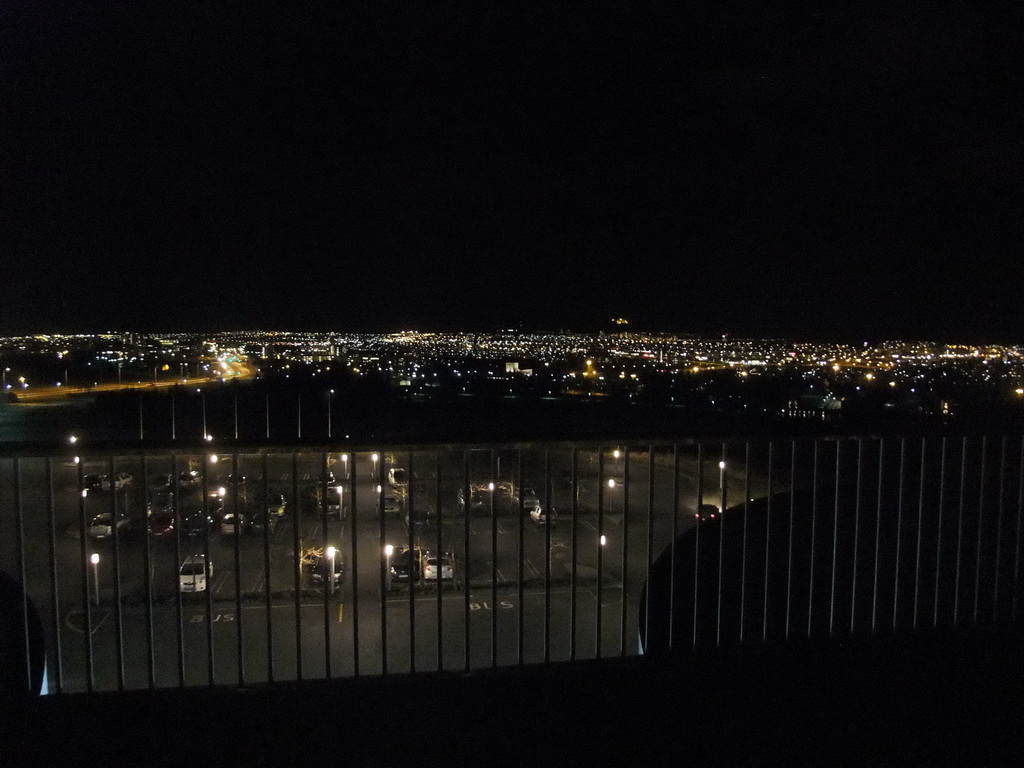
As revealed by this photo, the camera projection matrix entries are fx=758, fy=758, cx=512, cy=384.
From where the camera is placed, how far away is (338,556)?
443cm

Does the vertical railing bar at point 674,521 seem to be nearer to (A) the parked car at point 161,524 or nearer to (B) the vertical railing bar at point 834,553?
(B) the vertical railing bar at point 834,553

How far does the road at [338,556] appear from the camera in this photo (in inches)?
137

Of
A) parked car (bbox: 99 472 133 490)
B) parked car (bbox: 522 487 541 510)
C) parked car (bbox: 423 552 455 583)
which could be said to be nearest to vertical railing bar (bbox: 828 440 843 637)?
parked car (bbox: 522 487 541 510)

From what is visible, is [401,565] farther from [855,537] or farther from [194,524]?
[855,537]

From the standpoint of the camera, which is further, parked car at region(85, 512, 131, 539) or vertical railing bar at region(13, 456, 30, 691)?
parked car at region(85, 512, 131, 539)

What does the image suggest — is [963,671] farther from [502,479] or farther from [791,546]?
[502,479]

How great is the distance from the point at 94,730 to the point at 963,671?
4118 millimetres

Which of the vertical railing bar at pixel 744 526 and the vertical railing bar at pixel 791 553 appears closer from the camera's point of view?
the vertical railing bar at pixel 744 526

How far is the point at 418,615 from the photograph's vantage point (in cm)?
663

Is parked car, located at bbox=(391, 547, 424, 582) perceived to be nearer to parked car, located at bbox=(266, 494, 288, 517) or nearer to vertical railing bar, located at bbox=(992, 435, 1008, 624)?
parked car, located at bbox=(266, 494, 288, 517)

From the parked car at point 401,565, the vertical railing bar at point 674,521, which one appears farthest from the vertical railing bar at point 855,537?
the parked car at point 401,565

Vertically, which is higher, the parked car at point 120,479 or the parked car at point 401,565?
the parked car at point 120,479

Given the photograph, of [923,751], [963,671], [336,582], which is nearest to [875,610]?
[963,671]

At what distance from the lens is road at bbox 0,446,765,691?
3475 mm
